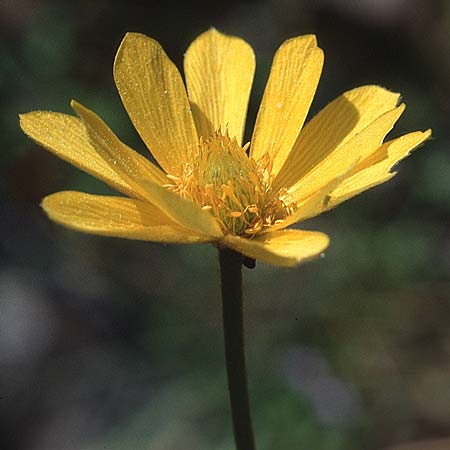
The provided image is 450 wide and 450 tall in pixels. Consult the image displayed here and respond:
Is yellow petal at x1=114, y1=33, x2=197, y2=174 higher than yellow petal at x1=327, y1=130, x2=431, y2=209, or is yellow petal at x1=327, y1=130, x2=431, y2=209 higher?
yellow petal at x1=114, y1=33, x2=197, y2=174

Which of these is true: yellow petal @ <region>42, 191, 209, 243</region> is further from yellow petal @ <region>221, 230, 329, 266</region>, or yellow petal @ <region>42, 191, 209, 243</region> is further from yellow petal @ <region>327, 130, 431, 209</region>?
yellow petal @ <region>327, 130, 431, 209</region>

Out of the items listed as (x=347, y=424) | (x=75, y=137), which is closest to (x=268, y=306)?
(x=347, y=424)

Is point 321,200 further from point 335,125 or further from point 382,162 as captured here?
point 335,125

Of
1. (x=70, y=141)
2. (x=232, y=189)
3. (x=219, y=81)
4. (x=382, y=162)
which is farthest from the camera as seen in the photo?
(x=219, y=81)

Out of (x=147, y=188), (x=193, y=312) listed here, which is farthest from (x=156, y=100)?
(x=193, y=312)

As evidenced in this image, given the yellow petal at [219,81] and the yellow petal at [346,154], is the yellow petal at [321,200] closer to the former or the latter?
the yellow petal at [346,154]

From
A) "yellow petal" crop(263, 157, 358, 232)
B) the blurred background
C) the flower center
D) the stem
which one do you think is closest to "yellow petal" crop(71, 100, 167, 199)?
the flower center

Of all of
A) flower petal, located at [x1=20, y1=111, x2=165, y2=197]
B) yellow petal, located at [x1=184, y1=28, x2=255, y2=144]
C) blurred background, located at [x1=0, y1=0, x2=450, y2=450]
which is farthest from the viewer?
blurred background, located at [x1=0, y1=0, x2=450, y2=450]
